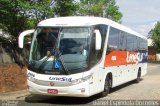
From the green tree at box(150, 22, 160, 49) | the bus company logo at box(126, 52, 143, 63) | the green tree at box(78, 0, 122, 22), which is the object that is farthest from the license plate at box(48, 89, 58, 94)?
the green tree at box(150, 22, 160, 49)

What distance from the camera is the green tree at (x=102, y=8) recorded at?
5006 centimetres

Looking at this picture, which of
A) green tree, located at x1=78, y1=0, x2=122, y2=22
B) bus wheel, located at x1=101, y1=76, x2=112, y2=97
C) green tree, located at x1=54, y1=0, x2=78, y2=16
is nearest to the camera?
bus wheel, located at x1=101, y1=76, x2=112, y2=97

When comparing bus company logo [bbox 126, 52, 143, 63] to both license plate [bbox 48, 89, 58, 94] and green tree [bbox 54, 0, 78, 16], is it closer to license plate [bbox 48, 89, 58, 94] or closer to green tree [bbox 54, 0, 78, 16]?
green tree [bbox 54, 0, 78, 16]

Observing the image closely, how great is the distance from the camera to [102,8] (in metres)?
51.6

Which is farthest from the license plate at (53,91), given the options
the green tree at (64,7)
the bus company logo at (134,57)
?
the green tree at (64,7)

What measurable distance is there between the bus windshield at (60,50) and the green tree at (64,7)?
787cm

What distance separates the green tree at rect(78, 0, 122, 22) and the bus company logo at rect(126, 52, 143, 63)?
24813 millimetres

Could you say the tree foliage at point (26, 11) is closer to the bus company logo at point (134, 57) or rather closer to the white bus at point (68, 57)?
the white bus at point (68, 57)

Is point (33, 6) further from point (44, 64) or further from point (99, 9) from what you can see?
point (99, 9)

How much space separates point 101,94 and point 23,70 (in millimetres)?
5561

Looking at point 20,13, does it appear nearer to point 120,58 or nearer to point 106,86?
point 120,58

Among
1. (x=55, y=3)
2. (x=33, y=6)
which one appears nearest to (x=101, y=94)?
(x=33, y=6)

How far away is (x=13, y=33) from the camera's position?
2044 centimetres

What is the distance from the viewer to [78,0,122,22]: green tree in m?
50.1
